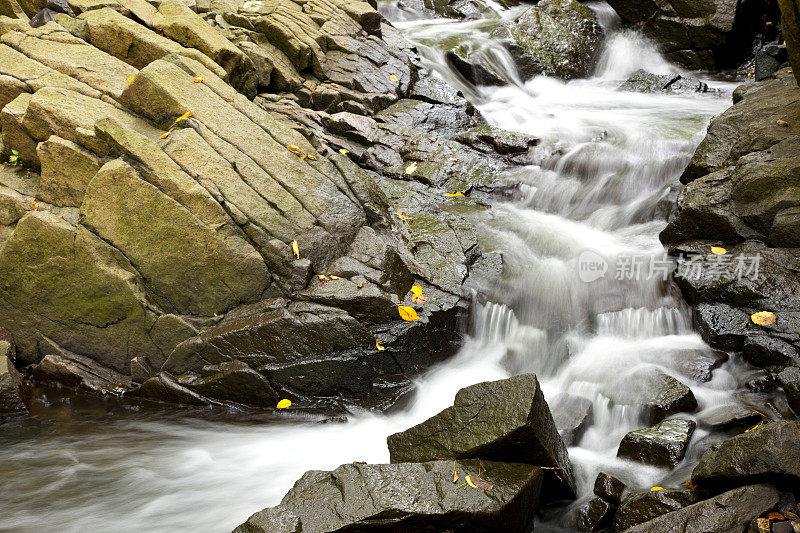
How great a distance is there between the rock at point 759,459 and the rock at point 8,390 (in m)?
6.60

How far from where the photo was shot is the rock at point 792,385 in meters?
5.03

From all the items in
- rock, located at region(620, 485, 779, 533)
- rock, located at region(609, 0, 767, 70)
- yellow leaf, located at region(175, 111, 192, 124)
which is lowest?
rock, located at region(620, 485, 779, 533)

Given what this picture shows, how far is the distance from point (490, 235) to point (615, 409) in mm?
3271

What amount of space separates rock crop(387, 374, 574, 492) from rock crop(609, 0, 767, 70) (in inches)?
493

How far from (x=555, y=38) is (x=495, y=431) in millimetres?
12688

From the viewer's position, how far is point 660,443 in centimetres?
485

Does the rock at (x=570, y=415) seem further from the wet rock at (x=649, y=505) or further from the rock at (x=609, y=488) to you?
the wet rock at (x=649, y=505)

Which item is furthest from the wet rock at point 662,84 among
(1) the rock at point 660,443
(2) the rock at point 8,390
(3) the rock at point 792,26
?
(2) the rock at point 8,390

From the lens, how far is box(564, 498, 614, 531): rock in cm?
444

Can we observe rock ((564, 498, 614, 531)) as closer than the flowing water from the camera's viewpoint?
Yes

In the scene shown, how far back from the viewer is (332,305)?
20.3 feet

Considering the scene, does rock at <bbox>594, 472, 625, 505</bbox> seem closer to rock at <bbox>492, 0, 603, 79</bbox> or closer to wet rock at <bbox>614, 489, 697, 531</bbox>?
wet rock at <bbox>614, 489, 697, 531</bbox>

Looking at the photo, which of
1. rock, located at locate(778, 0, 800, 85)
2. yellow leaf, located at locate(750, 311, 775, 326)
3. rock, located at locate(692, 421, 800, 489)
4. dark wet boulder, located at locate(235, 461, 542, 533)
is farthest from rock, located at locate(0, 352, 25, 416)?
rock, located at locate(778, 0, 800, 85)

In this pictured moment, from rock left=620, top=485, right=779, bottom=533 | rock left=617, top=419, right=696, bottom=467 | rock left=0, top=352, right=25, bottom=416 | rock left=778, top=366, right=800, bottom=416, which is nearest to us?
rock left=620, top=485, right=779, bottom=533
